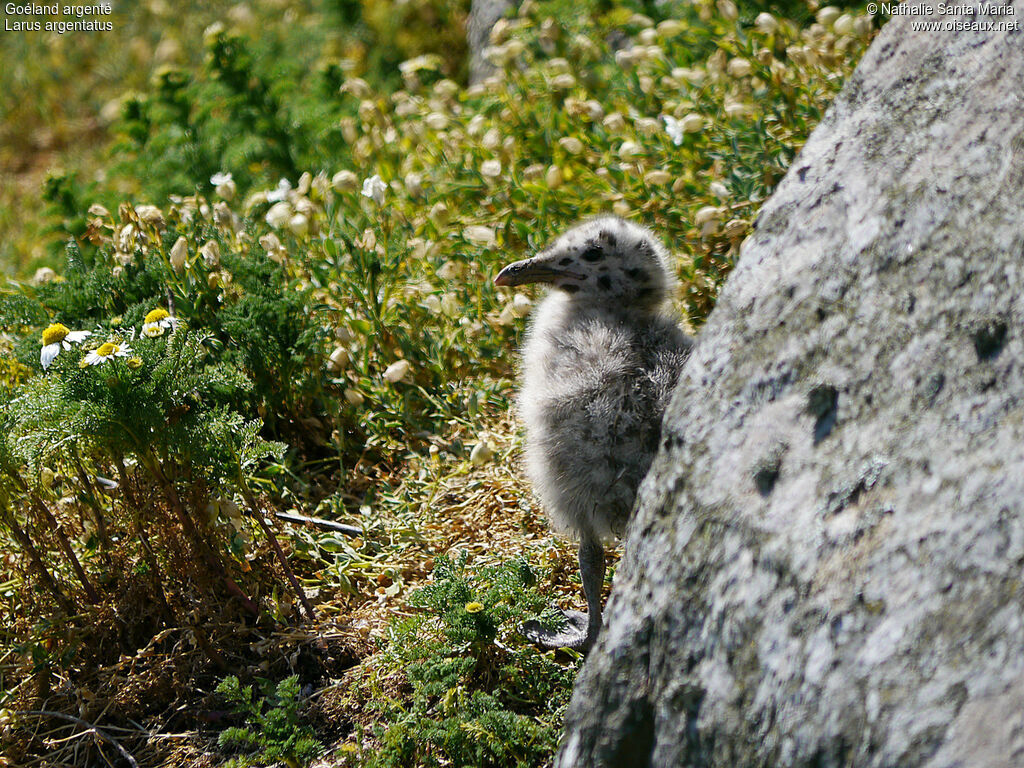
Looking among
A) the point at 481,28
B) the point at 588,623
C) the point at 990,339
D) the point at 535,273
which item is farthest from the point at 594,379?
the point at 481,28

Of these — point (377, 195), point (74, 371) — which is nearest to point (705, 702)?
point (74, 371)

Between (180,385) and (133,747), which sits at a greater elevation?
(180,385)

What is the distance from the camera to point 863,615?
1.81 m

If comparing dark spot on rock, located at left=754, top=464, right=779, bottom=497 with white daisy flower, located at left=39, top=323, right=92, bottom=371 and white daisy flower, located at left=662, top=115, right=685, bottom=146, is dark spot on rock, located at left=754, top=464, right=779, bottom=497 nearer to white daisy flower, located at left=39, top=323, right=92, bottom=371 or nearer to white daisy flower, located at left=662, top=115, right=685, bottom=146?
white daisy flower, located at left=39, top=323, right=92, bottom=371

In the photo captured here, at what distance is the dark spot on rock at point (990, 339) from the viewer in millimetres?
1907

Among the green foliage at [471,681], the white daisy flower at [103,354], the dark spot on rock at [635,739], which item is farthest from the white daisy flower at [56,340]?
the dark spot on rock at [635,739]

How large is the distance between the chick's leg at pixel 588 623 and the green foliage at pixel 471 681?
0.05m

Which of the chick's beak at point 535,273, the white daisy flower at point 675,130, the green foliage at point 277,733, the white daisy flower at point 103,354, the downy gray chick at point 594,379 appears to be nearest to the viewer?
the green foliage at point 277,733

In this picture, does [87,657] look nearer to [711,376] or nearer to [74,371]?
[74,371]

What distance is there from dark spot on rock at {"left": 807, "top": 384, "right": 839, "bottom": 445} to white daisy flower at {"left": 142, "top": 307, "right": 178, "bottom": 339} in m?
2.16

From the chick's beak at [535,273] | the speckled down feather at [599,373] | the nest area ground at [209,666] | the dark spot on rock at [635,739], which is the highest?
the chick's beak at [535,273]

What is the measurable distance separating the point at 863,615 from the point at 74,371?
7.69 ft

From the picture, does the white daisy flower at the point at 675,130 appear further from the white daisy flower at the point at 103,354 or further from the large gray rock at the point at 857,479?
the white daisy flower at the point at 103,354

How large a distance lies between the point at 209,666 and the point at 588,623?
4.28ft
